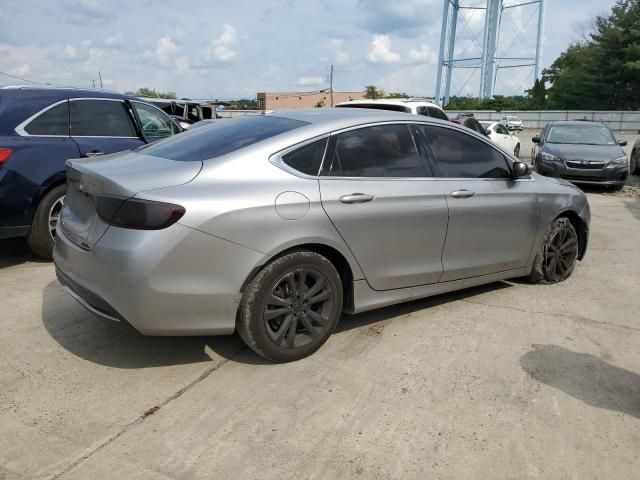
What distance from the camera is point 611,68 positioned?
48000 millimetres

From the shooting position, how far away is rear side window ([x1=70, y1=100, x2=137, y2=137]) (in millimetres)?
5676

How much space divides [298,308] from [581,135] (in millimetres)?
11050

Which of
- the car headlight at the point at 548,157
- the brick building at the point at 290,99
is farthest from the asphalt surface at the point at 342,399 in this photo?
the brick building at the point at 290,99

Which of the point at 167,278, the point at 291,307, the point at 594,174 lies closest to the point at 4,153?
the point at 167,278

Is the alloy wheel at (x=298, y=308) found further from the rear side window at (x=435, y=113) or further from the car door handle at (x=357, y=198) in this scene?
the rear side window at (x=435, y=113)

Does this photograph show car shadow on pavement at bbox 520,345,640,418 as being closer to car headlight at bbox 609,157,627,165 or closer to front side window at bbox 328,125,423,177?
front side window at bbox 328,125,423,177

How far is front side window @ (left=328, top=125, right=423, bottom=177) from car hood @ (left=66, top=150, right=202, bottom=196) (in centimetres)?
96

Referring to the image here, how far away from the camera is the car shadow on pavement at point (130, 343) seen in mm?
3463

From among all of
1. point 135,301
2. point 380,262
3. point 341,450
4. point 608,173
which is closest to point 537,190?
point 380,262

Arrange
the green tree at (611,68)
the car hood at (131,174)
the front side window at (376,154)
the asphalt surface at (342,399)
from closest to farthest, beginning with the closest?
the asphalt surface at (342,399), the car hood at (131,174), the front side window at (376,154), the green tree at (611,68)

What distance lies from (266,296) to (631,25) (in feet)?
178

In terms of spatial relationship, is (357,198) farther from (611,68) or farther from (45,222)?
(611,68)

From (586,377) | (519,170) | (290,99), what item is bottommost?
(586,377)

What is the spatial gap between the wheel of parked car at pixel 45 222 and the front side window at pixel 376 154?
3.11 m
